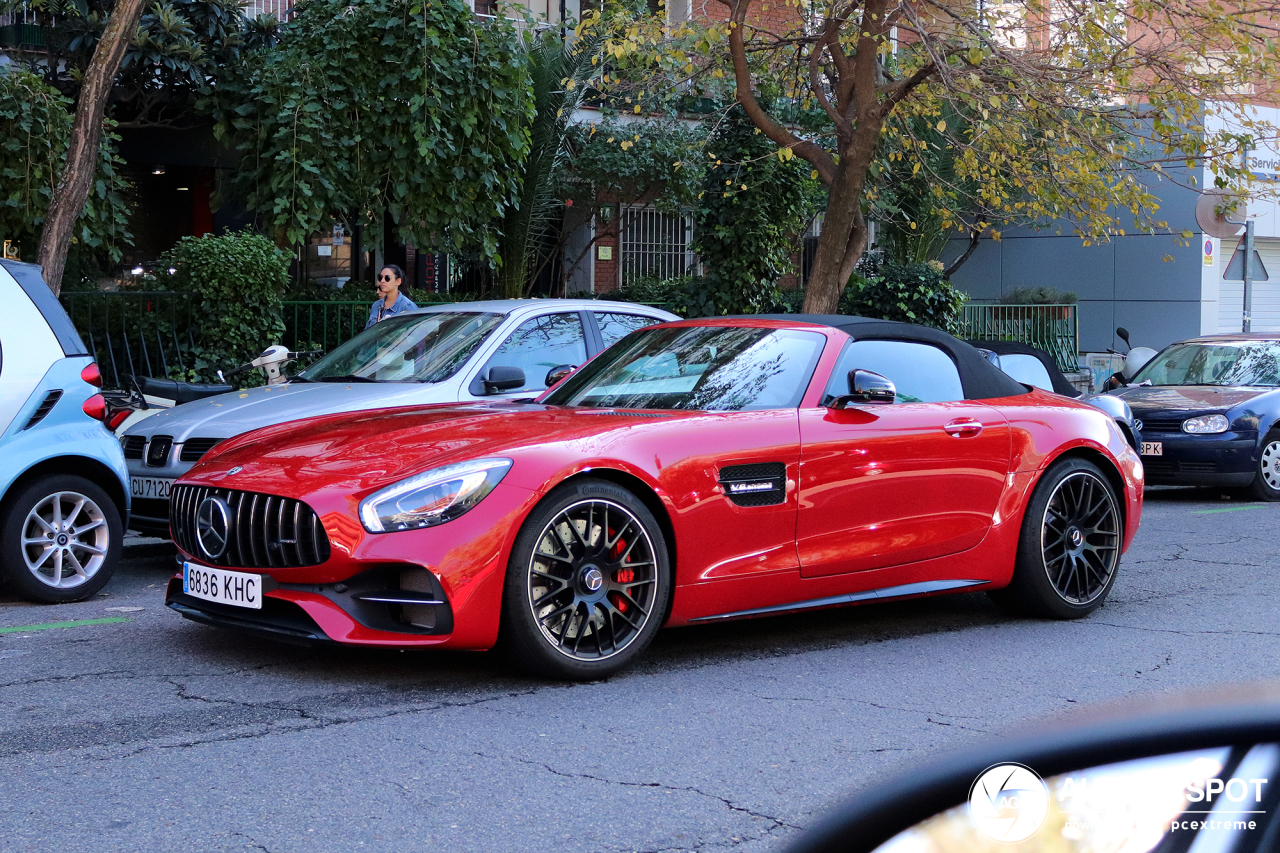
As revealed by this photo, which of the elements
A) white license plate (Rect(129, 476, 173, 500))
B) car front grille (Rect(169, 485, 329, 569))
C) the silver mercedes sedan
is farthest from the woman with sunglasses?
car front grille (Rect(169, 485, 329, 569))

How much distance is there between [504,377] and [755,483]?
2.77 metres

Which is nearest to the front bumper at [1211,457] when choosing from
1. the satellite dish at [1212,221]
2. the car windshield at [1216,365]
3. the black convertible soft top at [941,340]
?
the car windshield at [1216,365]

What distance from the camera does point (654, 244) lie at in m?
23.3

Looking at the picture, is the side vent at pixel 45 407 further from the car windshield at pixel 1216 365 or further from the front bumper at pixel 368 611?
the car windshield at pixel 1216 365

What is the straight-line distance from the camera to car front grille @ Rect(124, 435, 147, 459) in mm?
8359

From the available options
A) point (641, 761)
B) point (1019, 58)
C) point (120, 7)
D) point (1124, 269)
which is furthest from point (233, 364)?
point (1124, 269)

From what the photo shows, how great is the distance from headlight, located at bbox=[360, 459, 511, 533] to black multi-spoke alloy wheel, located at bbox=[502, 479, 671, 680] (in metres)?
0.24

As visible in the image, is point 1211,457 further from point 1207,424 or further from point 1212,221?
point 1212,221

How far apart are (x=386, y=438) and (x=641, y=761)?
1.86m

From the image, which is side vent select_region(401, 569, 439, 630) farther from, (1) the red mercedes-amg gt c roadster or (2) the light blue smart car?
(2) the light blue smart car

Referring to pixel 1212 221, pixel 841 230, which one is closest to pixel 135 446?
pixel 841 230

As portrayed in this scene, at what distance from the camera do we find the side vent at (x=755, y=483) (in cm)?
577

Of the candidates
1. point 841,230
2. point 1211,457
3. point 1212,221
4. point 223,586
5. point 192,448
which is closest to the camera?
point 223,586

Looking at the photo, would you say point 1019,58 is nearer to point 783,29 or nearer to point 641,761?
point 783,29
